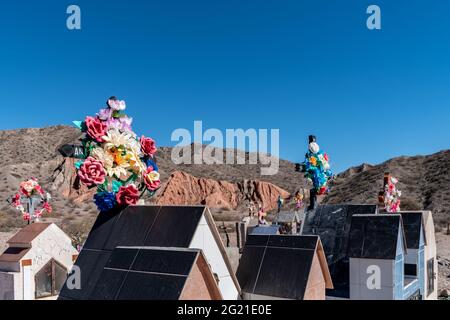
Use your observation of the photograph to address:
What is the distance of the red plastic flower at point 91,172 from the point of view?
6820 mm

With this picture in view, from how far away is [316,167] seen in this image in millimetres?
11164

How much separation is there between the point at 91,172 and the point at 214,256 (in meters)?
2.64

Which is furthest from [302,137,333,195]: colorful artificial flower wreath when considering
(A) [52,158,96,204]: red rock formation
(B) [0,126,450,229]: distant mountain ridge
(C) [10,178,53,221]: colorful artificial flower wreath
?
(A) [52,158,96,204]: red rock formation

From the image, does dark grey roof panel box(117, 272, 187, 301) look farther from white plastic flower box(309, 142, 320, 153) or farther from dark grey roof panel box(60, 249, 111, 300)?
white plastic flower box(309, 142, 320, 153)

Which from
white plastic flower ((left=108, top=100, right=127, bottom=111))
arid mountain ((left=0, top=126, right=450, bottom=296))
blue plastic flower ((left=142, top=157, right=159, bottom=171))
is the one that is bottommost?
arid mountain ((left=0, top=126, right=450, bottom=296))

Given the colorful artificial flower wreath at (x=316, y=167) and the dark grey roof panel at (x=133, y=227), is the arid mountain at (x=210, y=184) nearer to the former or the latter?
the colorful artificial flower wreath at (x=316, y=167)

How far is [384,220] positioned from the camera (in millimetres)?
7988

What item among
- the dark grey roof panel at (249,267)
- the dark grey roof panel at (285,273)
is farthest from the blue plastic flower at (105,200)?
the dark grey roof panel at (285,273)

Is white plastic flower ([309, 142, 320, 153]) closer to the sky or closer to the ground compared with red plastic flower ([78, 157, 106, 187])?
closer to the sky

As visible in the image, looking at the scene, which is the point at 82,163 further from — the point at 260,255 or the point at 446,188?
the point at 446,188

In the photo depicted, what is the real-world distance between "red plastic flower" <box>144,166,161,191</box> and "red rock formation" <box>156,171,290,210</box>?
4977 centimetres

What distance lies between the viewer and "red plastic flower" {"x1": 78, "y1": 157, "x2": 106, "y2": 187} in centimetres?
682
